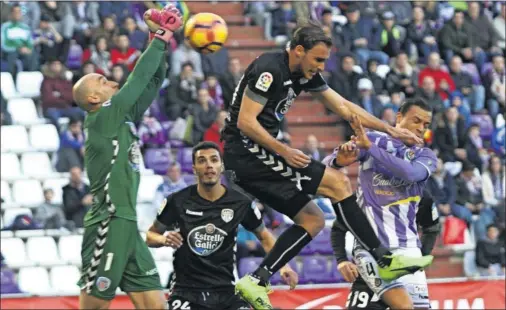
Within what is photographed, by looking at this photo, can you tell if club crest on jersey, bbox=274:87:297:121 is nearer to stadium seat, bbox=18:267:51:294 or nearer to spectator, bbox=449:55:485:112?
stadium seat, bbox=18:267:51:294

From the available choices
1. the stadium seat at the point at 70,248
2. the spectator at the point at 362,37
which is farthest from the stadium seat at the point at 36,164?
the spectator at the point at 362,37

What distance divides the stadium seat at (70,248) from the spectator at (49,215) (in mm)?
261

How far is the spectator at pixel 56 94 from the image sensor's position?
762 inches

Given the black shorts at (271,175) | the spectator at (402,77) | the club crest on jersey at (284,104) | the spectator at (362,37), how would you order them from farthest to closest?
the spectator at (362,37), the spectator at (402,77), the club crest on jersey at (284,104), the black shorts at (271,175)

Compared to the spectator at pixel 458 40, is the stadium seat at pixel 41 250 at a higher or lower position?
lower

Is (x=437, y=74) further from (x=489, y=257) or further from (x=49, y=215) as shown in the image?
(x=49, y=215)

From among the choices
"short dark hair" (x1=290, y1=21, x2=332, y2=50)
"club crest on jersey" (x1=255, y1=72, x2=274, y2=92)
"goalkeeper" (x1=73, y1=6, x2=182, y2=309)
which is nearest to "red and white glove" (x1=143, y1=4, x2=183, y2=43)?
"goalkeeper" (x1=73, y1=6, x2=182, y2=309)

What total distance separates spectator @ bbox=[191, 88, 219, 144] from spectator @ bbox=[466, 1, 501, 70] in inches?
238

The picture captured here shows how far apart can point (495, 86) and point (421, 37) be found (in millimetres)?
1542

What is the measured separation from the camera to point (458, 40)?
23.6m

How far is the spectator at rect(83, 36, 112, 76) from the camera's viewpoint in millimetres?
19891

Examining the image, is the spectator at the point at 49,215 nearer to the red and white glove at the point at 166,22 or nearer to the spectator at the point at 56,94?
the spectator at the point at 56,94

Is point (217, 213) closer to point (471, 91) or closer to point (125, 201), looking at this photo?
point (125, 201)

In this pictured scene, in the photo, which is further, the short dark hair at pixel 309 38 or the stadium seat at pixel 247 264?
the stadium seat at pixel 247 264
